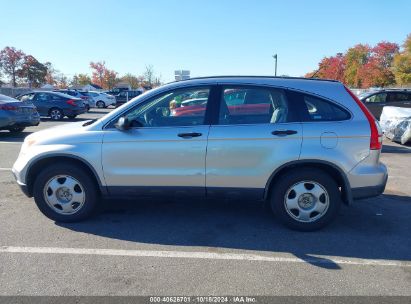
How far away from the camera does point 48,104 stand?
18.1 meters

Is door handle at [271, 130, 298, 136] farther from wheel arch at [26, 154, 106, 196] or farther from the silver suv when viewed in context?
wheel arch at [26, 154, 106, 196]

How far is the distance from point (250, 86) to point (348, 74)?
79.2 meters

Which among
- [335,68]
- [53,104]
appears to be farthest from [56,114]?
[335,68]

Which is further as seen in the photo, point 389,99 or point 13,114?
point 389,99

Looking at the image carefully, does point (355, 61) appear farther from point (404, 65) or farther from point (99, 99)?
point (99, 99)

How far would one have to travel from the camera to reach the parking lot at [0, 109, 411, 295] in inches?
124

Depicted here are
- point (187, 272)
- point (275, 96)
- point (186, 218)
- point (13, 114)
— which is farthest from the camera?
point (13, 114)

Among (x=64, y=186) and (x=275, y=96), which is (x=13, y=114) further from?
(x=275, y=96)

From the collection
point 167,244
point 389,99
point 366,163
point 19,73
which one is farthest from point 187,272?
point 19,73

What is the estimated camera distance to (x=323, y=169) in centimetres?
423

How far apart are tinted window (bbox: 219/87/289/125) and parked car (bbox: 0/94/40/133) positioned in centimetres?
938

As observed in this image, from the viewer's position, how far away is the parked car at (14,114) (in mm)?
11133

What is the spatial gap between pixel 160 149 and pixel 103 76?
92147 millimetres

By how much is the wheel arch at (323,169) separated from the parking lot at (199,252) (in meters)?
0.48
